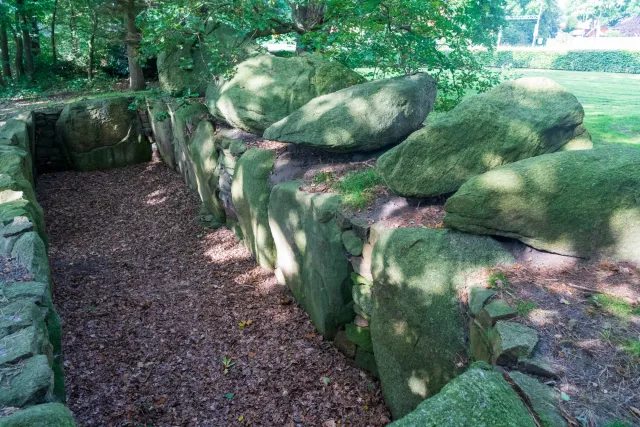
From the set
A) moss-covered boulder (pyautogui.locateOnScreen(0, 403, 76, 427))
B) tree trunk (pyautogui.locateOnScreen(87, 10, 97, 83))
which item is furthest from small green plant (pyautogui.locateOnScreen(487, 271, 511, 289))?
tree trunk (pyautogui.locateOnScreen(87, 10, 97, 83))

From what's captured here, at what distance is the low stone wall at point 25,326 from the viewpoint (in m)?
2.41

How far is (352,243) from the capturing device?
4.80m

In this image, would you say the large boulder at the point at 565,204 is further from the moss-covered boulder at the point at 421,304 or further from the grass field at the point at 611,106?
the grass field at the point at 611,106

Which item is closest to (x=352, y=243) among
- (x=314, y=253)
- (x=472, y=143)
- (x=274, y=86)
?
(x=314, y=253)

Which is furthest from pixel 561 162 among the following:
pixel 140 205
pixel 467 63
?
pixel 140 205

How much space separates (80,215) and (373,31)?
5.94 metres

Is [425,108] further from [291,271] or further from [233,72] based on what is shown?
[233,72]

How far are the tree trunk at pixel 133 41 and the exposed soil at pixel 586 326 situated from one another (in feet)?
33.6

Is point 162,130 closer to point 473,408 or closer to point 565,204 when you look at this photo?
point 565,204

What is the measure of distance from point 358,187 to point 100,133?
763cm

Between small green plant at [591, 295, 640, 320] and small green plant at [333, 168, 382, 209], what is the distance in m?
2.36

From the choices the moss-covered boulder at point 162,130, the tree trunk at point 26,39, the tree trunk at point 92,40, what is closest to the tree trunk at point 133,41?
the moss-covered boulder at point 162,130

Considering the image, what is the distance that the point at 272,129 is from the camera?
6.29 metres

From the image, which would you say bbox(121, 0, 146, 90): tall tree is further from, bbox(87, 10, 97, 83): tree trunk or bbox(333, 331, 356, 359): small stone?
bbox(333, 331, 356, 359): small stone
